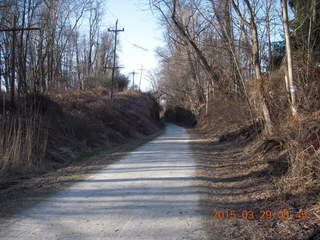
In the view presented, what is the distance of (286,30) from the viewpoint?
349 inches

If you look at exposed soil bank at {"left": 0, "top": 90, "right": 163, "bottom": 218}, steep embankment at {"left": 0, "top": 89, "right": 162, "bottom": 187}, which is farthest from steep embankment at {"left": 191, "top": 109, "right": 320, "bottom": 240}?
steep embankment at {"left": 0, "top": 89, "right": 162, "bottom": 187}

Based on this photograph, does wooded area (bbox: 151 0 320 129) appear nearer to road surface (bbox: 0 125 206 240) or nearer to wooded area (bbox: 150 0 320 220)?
wooded area (bbox: 150 0 320 220)

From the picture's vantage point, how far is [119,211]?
550cm

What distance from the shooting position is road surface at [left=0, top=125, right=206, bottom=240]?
454 cm

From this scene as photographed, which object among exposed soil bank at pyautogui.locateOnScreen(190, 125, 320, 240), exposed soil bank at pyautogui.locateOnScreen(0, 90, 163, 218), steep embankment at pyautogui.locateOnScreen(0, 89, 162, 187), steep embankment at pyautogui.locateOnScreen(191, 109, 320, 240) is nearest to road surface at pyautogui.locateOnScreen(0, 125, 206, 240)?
exposed soil bank at pyautogui.locateOnScreen(190, 125, 320, 240)

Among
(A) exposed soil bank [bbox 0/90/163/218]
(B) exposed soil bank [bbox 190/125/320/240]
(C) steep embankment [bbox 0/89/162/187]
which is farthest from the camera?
(C) steep embankment [bbox 0/89/162/187]
